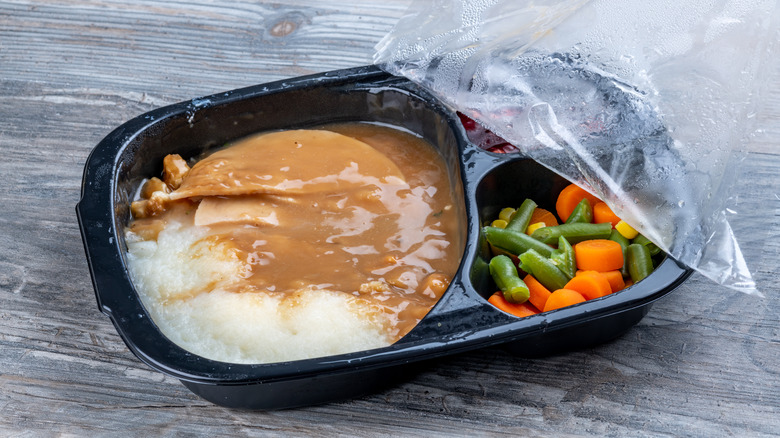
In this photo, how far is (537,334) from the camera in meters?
1.99

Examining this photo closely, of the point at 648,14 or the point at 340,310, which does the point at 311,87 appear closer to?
the point at 340,310

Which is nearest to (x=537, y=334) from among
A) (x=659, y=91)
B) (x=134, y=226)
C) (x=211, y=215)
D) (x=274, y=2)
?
(x=659, y=91)

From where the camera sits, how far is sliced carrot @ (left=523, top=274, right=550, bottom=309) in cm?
221

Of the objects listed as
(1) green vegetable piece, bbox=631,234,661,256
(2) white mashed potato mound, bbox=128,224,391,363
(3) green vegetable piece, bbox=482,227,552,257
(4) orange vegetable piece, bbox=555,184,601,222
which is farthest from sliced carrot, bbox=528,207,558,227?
(2) white mashed potato mound, bbox=128,224,391,363

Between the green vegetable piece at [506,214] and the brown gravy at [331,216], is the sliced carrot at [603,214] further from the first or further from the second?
the brown gravy at [331,216]

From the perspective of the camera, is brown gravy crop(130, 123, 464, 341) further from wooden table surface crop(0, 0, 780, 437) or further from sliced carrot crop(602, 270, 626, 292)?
sliced carrot crop(602, 270, 626, 292)

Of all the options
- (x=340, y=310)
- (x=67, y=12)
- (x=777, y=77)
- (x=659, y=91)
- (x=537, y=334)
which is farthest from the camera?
(x=67, y=12)

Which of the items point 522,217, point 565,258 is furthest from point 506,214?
point 565,258

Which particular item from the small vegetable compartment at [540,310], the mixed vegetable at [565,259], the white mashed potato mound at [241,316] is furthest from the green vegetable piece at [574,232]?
the white mashed potato mound at [241,316]

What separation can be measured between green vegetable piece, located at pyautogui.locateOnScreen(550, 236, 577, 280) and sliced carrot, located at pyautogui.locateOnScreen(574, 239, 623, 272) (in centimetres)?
2

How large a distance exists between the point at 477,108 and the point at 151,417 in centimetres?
134

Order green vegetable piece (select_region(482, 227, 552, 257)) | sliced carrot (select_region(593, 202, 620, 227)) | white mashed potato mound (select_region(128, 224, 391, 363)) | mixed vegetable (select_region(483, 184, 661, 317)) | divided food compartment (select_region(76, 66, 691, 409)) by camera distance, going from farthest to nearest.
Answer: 1. sliced carrot (select_region(593, 202, 620, 227))
2. green vegetable piece (select_region(482, 227, 552, 257))
3. mixed vegetable (select_region(483, 184, 661, 317))
4. white mashed potato mound (select_region(128, 224, 391, 363))
5. divided food compartment (select_region(76, 66, 691, 409))

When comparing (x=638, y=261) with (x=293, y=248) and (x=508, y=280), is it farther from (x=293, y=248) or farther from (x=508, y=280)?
(x=293, y=248)

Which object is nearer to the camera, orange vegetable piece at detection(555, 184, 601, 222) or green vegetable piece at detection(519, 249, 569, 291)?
green vegetable piece at detection(519, 249, 569, 291)
